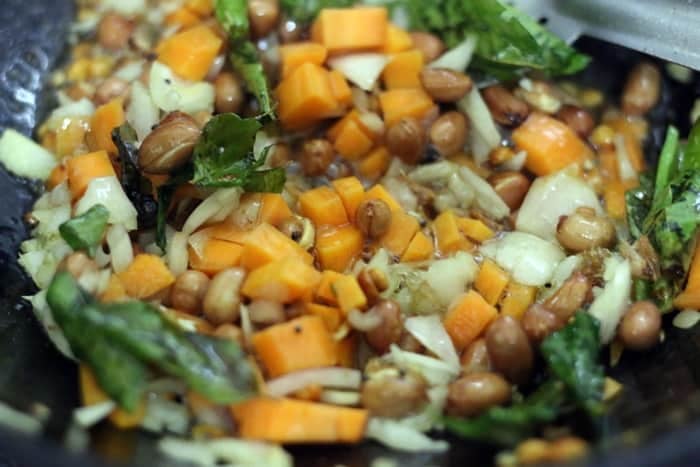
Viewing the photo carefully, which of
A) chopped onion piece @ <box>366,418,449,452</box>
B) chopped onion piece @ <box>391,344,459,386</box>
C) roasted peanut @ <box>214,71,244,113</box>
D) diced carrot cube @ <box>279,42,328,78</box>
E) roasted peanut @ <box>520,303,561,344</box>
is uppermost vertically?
diced carrot cube @ <box>279,42,328,78</box>

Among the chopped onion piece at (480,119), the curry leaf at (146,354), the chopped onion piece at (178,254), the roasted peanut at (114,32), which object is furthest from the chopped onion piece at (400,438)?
the roasted peanut at (114,32)

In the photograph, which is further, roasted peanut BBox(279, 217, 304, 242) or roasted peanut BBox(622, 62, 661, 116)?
roasted peanut BBox(622, 62, 661, 116)

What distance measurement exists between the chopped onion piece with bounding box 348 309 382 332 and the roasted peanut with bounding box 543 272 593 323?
0.42m

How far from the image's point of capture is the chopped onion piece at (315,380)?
1899mm

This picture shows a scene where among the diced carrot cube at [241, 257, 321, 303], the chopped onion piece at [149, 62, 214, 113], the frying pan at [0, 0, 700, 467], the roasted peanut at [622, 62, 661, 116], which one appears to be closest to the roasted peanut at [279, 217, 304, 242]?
the diced carrot cube at [241, 257, 321, 303]

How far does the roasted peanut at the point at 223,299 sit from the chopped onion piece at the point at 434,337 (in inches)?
16.4

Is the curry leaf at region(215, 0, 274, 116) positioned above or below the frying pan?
above

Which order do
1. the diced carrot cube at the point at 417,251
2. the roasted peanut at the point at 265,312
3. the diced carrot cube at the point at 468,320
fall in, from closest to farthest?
the roasted peanut at the point at 265,312 → the diced carrot cube at the point at 468,320 → the diced carrot cube at the point at 417,251

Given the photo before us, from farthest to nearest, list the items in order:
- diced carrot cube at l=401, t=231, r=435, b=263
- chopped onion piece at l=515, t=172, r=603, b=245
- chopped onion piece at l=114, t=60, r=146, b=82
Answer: chopped onion piece at l=114, t=60, r=146, b=82
chopped onion piece at l=515, t=172, r=603, b=245
diced carrot cube at l=401, t=231, r=435, b=263

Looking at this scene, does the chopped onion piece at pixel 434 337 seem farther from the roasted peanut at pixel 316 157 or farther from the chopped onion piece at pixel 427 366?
the roasted peanut at pixel 316 157

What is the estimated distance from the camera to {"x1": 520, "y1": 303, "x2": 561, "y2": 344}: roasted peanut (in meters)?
2.01

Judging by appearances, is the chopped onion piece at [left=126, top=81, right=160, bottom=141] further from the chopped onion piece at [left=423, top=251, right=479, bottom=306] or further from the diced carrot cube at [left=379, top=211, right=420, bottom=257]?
the chopped onion piece at [left=423, top=251, right=479, bottom=306]

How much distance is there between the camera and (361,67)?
103 inches

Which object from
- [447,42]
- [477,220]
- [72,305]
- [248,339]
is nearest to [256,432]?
[248,339]
